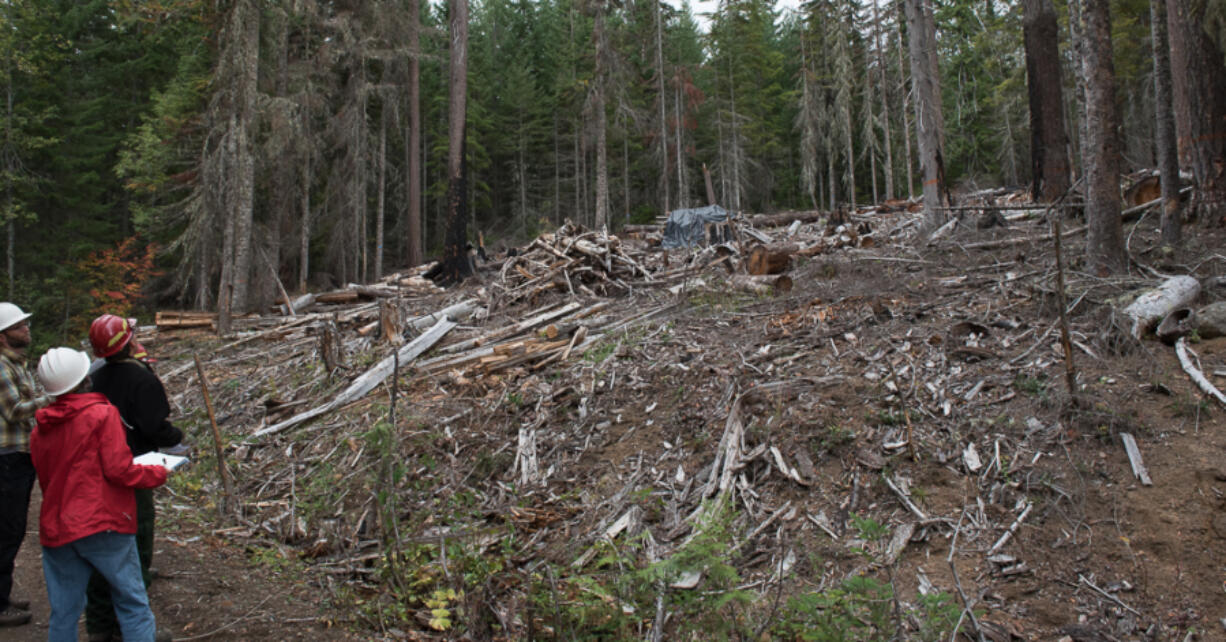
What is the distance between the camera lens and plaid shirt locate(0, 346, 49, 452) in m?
3.85

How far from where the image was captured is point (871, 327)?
23.4ft

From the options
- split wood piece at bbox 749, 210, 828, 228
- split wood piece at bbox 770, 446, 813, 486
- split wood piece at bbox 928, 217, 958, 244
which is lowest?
split wood piece at bbox 770, 446, 813, 486

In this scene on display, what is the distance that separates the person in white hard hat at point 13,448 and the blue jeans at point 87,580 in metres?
1.18

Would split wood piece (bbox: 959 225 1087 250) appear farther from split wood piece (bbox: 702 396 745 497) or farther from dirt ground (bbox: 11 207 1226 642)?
split wood piece (bbox: 702 396 745 497)

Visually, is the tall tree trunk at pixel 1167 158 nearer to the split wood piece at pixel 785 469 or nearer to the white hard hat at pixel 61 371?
the split wood piece at pixel 785 469

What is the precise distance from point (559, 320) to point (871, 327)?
180 inches

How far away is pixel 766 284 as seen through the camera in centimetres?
942

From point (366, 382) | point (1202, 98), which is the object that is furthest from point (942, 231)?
point (366, 382)

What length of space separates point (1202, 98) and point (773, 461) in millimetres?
8388

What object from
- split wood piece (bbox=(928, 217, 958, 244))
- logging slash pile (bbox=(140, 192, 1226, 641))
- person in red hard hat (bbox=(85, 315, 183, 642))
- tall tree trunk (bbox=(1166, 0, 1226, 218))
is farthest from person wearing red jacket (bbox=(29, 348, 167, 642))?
tall tree trunk (bbox=(1166, 0, 1226, 218))

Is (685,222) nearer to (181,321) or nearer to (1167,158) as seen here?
(1167,158)

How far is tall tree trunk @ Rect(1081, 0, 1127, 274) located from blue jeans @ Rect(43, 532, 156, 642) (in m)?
8.45

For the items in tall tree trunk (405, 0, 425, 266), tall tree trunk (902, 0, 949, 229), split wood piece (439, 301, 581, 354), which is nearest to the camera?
split wood piece (439, 301, 581, 354)

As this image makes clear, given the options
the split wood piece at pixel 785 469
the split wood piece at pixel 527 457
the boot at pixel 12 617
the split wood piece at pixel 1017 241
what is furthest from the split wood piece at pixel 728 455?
the split wood piece at pixel 1017 241
